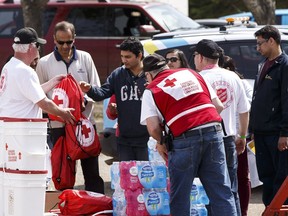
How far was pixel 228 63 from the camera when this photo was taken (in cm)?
926

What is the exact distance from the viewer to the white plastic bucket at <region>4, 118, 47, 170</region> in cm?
743

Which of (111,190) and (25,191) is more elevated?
(25,191)

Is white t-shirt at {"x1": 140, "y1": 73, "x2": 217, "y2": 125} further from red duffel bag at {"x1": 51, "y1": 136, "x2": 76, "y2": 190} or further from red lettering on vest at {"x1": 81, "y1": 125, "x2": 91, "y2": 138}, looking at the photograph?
red duffel bag at {"x1": 51, "y1": 136, "x2": 76, "y2": 190}

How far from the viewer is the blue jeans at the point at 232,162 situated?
837cm

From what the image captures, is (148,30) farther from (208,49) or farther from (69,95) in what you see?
(208,49)

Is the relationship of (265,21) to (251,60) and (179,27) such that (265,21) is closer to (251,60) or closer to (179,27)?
(179,27)

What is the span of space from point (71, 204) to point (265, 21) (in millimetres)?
8644

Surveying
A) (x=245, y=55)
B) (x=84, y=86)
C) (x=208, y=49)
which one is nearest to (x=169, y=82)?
(x=208, y=49)

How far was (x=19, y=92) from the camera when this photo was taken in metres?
8.14

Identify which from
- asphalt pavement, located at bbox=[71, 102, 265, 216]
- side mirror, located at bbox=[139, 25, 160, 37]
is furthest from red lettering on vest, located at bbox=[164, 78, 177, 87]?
side mirror, located at bbox=[139, 25, 160, 37]

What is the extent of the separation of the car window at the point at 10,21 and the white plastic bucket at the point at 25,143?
35.6 ft

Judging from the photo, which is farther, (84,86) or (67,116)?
(84,86)

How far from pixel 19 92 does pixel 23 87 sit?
99mm

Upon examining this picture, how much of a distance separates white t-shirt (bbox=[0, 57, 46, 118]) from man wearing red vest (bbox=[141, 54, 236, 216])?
104cm
